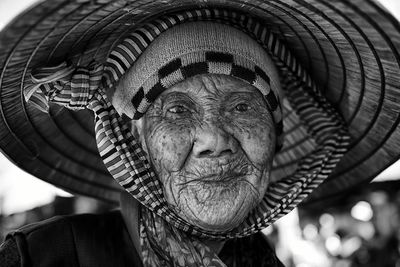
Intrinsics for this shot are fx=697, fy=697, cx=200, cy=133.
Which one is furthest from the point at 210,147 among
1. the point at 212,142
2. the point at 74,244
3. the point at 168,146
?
the point at 74,244

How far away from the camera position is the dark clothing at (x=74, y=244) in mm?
2109

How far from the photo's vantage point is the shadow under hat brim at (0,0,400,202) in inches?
76.6

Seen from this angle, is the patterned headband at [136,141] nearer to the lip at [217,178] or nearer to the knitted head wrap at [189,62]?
the knitted head wrap at [189,62]

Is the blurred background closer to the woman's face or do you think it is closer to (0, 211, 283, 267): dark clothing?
(0, 211, 283, 267): dark clothing

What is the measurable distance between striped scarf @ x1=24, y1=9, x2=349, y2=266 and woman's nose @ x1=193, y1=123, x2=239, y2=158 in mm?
190

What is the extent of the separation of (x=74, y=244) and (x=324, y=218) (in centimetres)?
194

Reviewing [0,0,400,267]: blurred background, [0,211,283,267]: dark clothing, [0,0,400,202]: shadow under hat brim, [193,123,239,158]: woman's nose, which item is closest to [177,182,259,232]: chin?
[193,123,239,158]: woman's nose

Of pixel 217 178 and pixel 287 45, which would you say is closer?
pixel 217 178

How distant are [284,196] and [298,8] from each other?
2.17ft

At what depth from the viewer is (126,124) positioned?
233 cm

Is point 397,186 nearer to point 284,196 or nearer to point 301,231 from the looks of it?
point 301,231

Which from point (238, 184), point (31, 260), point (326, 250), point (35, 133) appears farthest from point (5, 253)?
point (326, 250)

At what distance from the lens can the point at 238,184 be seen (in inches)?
86.2

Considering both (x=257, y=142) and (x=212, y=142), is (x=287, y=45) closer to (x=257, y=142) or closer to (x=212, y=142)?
(x=257, y=142)
